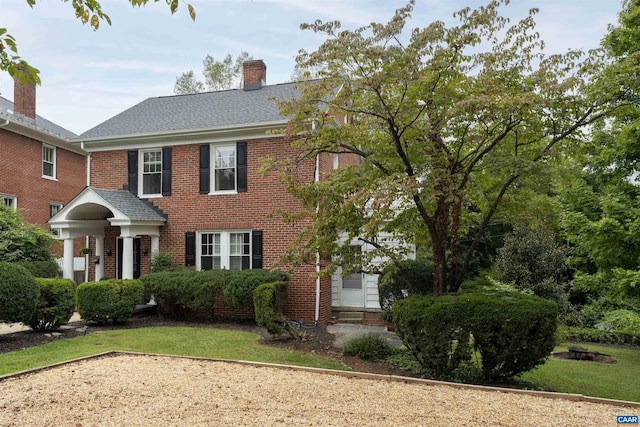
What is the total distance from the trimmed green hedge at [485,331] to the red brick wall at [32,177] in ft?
49.3

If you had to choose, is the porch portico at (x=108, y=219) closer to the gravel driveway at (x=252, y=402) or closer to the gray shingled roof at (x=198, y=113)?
the gray shingled roof at (x=198, y=113)

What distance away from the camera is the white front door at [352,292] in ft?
44.2

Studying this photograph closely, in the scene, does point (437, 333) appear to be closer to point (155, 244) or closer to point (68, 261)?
point (155, 244)

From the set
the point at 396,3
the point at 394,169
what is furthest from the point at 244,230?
the point at 396,3

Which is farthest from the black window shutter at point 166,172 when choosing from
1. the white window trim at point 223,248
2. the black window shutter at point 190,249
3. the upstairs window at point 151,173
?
the white window trim at point 223,248

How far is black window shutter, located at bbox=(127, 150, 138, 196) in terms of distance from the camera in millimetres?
13570

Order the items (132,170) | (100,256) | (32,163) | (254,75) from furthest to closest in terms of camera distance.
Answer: (32,163), (254,75), (100,256), (132,170)

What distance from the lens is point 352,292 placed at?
44.4 ft

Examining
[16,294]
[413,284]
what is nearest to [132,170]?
[16,294]

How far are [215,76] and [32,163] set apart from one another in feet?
47.2

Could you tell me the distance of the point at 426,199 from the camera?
7047 mm

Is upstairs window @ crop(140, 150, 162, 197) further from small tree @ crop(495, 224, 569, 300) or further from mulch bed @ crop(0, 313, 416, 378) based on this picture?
small tree @ crop(495, 224, 569, 300)

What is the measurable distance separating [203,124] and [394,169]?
7.38 metres

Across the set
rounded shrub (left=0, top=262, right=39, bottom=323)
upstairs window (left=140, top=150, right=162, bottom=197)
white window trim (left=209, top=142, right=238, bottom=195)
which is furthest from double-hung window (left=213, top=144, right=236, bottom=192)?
rounded shrub (left=0, top=262, right=39, bottom=323)
